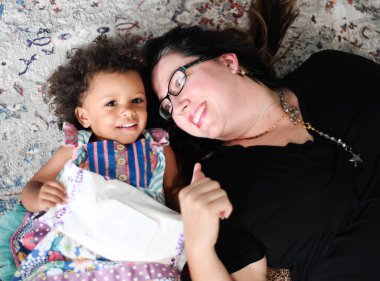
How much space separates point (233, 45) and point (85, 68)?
1.56 ft

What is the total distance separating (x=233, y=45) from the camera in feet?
4.48

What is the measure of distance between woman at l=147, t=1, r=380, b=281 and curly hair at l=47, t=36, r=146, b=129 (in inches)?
3.1

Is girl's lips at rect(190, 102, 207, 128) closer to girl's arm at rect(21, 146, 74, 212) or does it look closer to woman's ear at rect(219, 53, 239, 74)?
woman's ear at rect(219, 53, 239, 74)

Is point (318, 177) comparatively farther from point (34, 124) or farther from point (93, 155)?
point (34, 124)

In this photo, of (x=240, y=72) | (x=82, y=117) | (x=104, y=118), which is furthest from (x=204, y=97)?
(x=82, y=117)

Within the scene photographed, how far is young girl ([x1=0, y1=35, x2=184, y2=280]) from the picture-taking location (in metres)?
1.21

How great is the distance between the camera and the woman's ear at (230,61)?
4.23ft

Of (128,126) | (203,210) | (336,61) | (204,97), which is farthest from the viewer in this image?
(336,61)

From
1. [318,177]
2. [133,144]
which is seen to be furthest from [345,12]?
[133,144]

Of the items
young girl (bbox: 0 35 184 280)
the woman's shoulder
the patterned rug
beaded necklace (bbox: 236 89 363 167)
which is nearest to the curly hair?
young girl (bbox: 0 35 184 280)

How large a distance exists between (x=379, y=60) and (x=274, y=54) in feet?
1.40

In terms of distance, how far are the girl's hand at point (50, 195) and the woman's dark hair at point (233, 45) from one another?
40cm

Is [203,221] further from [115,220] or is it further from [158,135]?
[158,135]

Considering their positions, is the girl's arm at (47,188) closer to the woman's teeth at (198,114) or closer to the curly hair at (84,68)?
the curly hair at (84,68)
